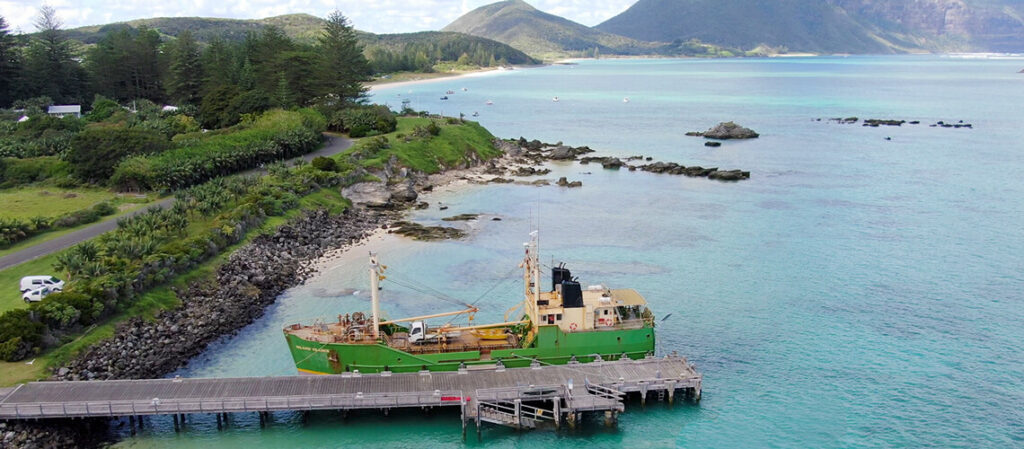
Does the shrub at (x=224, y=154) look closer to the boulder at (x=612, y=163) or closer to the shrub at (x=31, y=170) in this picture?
the shrub at (x=31, y=170)

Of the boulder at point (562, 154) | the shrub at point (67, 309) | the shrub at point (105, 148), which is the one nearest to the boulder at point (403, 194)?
the shrub at point (105, 148)

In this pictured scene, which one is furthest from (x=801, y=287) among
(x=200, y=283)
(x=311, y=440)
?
(x=200, y=283)

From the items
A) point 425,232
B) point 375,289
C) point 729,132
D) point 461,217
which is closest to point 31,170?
point 425,232

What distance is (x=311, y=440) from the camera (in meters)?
28.6

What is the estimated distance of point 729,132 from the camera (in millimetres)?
114625

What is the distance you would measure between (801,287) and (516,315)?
1851cm

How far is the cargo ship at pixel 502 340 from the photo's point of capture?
104ft

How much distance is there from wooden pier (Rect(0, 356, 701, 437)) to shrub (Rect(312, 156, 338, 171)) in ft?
131

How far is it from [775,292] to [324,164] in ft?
141

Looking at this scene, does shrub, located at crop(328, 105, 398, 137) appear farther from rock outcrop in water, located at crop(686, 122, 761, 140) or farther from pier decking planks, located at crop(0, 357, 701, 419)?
pier decking planks, located at crop(0, 357, 701, 419)

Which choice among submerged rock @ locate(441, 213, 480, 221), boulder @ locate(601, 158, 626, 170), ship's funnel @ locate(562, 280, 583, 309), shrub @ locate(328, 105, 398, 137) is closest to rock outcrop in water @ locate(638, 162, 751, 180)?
boulder @ locate(601, 158, 626, 170)

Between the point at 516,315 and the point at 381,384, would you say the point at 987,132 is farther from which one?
the point at 381,384

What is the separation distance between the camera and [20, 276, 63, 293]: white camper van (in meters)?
36.1

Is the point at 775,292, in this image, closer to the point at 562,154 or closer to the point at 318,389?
the point at 318,389
